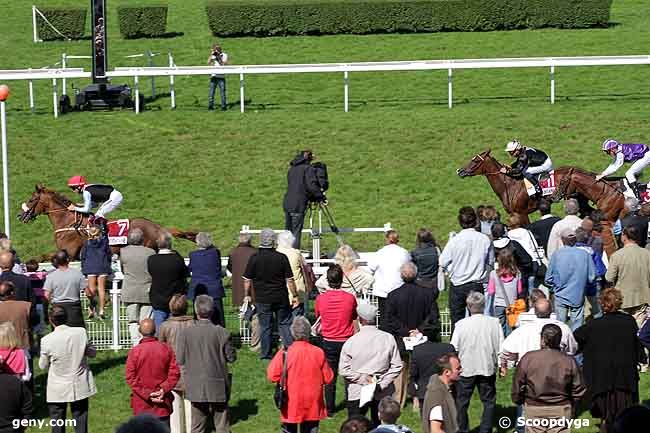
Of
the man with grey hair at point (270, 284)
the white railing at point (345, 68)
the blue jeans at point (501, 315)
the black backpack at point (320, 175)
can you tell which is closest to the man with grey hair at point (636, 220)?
the blue jeans at point (501, 315)

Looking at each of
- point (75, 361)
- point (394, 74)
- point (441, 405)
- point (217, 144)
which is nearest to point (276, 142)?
point (217, 144)

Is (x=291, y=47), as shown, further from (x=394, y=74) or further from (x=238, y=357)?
(x=238, y=357)

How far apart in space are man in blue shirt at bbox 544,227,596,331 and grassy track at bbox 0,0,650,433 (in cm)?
267

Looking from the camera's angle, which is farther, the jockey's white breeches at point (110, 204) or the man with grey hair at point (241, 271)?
the jockey's white breeches at point (110, 204)

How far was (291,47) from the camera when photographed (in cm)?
2839

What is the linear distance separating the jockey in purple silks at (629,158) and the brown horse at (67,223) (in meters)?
4.79

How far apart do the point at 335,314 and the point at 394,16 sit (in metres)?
20.1

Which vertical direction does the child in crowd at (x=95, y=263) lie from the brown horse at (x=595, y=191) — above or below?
below

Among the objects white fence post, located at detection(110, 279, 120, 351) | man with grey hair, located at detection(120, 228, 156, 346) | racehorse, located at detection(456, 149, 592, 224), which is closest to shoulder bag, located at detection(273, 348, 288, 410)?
man with grey hair, located at detection(120, 228, 156, 346)

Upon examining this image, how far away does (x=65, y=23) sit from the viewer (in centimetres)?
3033

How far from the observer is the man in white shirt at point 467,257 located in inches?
453

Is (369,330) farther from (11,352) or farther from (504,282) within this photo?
(11,352)

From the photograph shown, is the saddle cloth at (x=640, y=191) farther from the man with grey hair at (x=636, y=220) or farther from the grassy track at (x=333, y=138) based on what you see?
the grassy track at (x=333, y=138)

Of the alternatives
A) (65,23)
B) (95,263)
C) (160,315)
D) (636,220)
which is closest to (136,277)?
(160,315)
